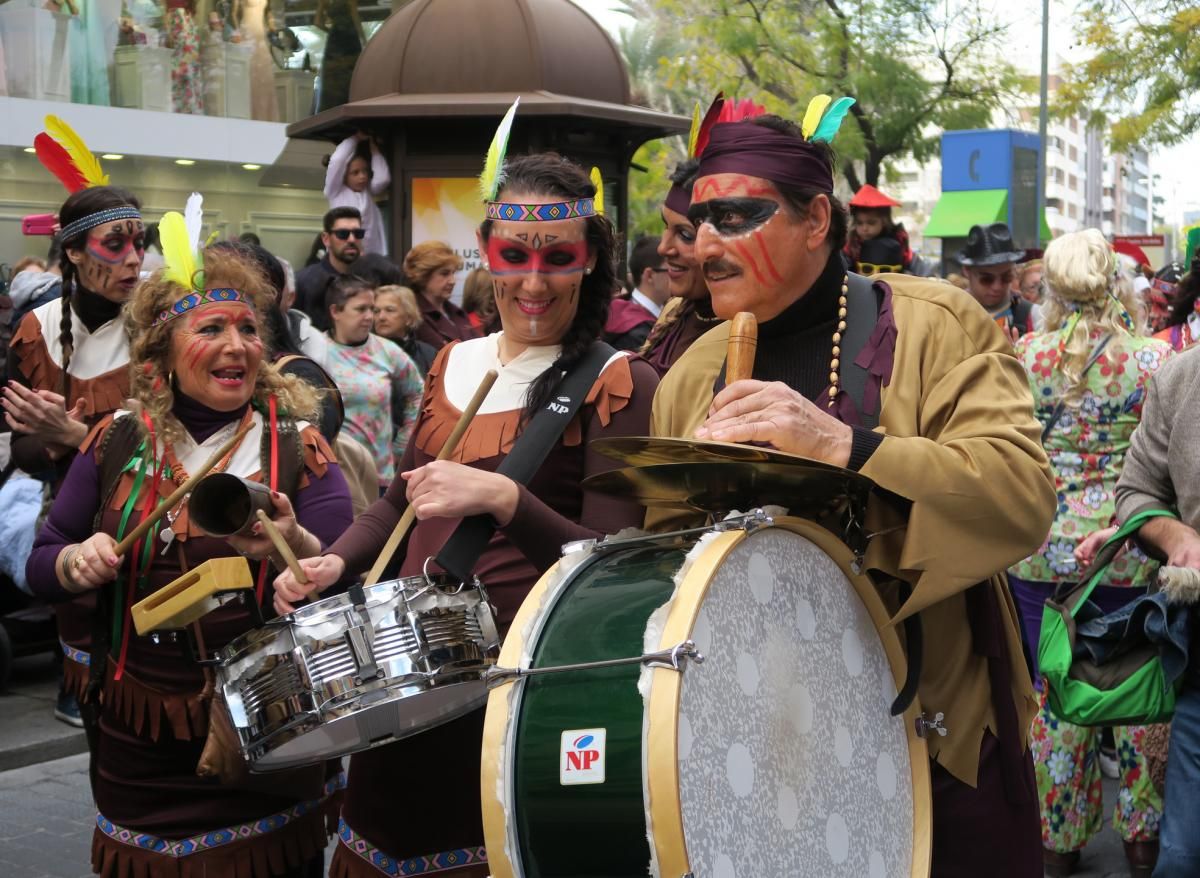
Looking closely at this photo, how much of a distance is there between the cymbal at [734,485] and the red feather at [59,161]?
139 inches

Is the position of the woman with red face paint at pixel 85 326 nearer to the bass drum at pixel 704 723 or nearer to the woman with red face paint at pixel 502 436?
the woman with red face paint at pixel 502 436

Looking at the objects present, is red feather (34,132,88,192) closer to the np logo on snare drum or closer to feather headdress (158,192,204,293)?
feather headdress (158,192,204,293)

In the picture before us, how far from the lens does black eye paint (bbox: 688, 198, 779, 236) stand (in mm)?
2721

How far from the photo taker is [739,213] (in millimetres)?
2727

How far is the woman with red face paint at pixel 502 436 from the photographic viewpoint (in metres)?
3.35

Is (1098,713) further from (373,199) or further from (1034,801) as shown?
(373,199)

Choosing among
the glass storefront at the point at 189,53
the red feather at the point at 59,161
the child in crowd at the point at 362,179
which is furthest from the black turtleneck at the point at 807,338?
the glass storefront at the point at 189,53

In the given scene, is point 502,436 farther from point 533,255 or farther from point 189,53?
point 189,53

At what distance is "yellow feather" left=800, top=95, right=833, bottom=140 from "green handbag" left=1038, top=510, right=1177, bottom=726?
1.63 m

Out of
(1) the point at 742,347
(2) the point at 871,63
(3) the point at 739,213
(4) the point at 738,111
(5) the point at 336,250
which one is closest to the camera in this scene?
(1) the point at 742,347

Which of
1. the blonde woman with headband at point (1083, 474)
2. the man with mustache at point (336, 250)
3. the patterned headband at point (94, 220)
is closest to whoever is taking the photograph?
the patterned headband at point (94, 220)

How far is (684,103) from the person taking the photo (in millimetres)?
35156

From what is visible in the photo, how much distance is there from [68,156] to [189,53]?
975 centimetres

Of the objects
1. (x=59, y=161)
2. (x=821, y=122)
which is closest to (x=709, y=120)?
(x=821, y=122)
